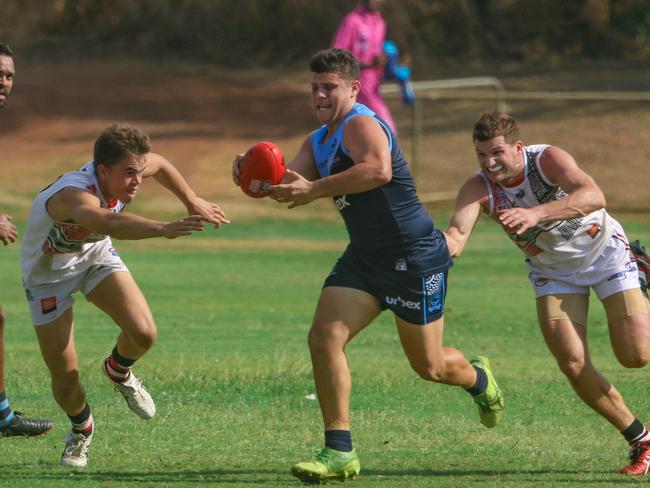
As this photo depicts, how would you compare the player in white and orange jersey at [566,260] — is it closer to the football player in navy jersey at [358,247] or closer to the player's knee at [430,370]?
the football player in navy jersey at [358,247]

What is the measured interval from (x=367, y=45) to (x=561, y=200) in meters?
12.7

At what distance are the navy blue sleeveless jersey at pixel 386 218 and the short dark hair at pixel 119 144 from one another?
3.19 ft

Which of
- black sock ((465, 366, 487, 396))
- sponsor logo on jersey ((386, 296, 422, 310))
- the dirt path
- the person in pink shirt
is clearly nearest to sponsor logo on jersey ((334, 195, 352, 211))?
sponsor logo on jersey ((386, 296, 422, 310))

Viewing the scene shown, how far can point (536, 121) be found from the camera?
28.0m

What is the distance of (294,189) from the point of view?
6.96 m

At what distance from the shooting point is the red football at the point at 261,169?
7.11m

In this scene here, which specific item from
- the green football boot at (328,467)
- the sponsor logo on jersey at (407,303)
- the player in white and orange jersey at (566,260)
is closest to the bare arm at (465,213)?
the player in white and orange jersey at (566,260)

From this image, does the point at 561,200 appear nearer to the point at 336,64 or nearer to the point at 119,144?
the point at 336,64

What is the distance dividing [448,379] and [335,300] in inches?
32.9

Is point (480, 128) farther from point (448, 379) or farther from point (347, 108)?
point (448, 379)

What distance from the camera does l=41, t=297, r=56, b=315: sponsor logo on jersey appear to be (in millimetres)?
7734

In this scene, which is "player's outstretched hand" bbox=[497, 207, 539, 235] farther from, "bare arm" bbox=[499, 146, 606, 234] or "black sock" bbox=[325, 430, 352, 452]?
Answer: "black sock" bbox=[325, 430, 352, 452]

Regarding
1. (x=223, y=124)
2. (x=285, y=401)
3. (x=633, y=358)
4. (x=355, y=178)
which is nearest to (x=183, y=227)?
(x=355, y=178)

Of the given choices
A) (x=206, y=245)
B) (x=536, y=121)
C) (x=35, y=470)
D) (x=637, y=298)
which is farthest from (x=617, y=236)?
(x=536, y=121)
